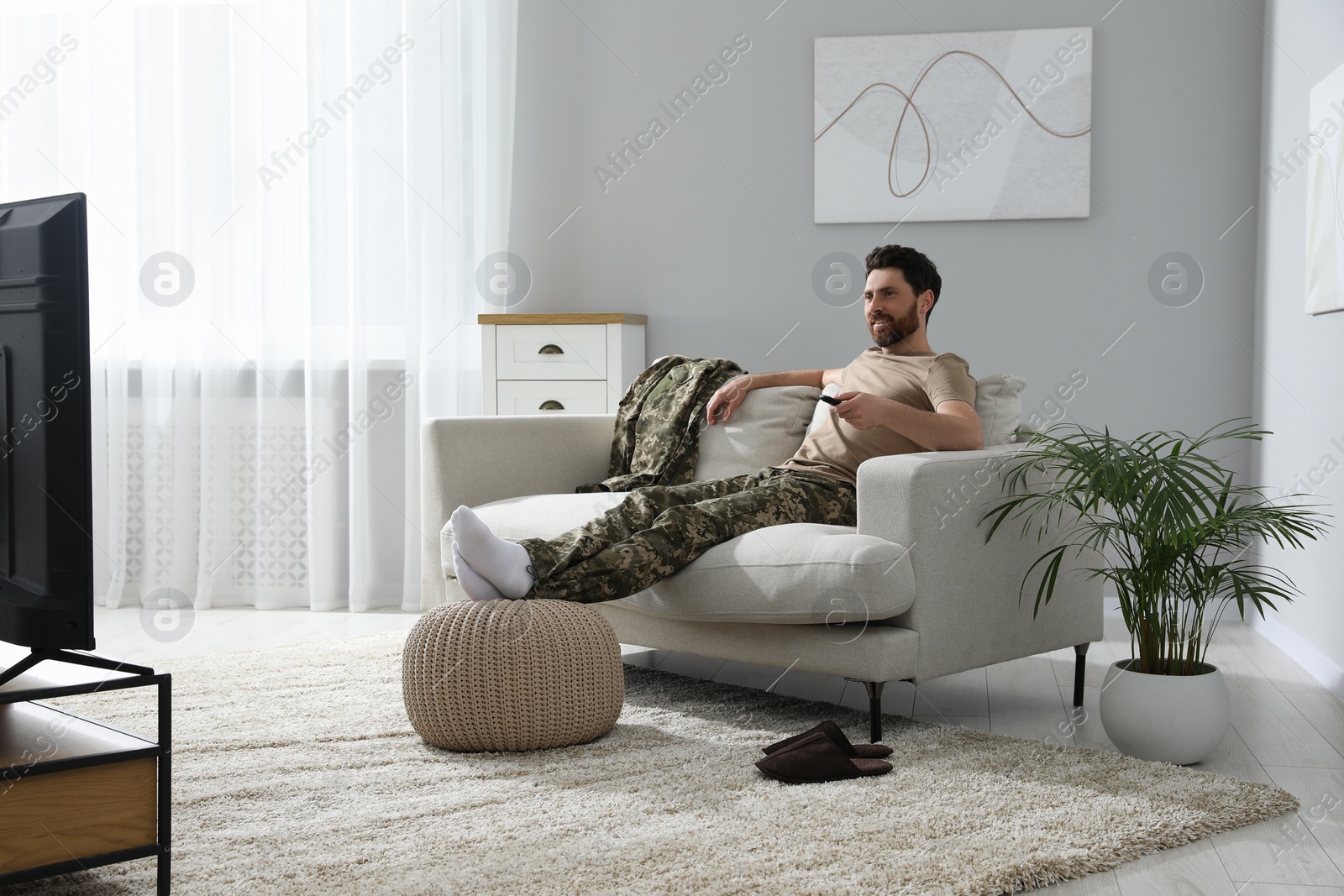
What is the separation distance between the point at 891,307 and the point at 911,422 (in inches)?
16.6

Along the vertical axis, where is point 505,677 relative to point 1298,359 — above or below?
below

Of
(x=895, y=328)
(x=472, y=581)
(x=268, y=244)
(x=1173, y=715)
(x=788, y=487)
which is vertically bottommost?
(x=1173, y=715)

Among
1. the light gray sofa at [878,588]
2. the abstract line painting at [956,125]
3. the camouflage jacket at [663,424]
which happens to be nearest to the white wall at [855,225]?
the abstract line painting at [956,125]

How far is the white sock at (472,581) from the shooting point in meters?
2.30

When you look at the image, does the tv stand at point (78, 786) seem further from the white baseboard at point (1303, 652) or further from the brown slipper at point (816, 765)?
the white baseboard at point (1303, 652)

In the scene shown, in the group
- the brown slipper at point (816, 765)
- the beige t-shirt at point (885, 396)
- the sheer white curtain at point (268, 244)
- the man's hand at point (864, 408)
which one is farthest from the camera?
the sheer white curtain at point (268, 244)

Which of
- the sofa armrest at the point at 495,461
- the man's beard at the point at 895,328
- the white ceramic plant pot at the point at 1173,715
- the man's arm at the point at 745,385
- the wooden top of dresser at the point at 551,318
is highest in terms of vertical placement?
the wooden top of dresser at the point at 551,318

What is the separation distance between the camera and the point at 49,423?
1324 mm

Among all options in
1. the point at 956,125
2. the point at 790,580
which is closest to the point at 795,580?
the point at 790,580

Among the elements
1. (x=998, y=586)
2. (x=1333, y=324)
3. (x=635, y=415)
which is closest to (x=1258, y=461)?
(x=1333, y=324)

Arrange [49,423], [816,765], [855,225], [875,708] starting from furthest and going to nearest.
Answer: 1. [855,225]
2. [875,708]
3. [816,765]
4. [49,423]

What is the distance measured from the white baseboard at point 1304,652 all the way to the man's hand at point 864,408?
1.25 metres

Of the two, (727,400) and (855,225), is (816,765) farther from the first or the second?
(855,225)

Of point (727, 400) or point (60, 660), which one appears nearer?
point (60, 660)
